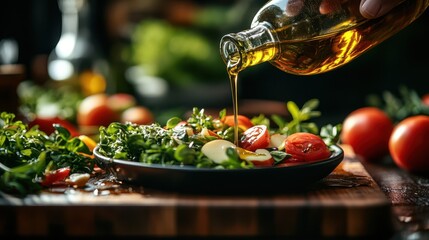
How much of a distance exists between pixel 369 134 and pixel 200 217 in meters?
0.89

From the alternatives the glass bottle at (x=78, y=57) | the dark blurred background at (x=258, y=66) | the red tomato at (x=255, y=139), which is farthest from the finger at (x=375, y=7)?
the dark blurred background at (x=258, y=66)

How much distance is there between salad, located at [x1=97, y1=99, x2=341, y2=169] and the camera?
1.12 metres

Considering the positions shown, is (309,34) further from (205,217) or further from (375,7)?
(205,217)

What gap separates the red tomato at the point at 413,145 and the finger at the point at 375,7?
0.43 m

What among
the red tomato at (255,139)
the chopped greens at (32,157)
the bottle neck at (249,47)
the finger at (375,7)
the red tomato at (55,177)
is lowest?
the red tomato at (55,177)

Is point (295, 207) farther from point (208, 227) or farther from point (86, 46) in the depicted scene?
point (86, 46)

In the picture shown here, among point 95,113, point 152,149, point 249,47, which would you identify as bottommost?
point 95,113

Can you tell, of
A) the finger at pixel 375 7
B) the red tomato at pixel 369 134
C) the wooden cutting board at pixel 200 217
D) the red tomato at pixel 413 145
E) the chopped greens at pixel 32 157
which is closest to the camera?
the wooden cutting board at pixel 200 217

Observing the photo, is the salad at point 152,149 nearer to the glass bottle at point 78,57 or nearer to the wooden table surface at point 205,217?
the wooden table surface at point 205,217

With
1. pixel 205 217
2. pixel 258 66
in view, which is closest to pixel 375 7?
pixel 205 217

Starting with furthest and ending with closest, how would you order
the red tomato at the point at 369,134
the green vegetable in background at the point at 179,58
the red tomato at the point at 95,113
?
the green vegetable in background at the point at 179,58 → the red tomato at the point at 95,113 → the red tomato at the point at 369,134

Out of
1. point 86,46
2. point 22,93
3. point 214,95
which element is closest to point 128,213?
point 22,93

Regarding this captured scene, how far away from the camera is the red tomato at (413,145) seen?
1592 mm

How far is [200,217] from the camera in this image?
3.37 ft
